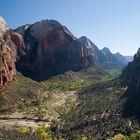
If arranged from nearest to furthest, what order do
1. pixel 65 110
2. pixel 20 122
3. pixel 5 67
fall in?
pixel 20 122
pixel 65 110
pixel 5 67

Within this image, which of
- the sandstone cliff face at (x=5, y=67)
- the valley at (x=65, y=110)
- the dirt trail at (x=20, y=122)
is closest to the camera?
the valley at (x=65, y=110)

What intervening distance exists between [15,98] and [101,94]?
112 feet

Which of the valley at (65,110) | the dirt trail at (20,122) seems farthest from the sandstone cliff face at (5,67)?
the dirt trail at (20,122)

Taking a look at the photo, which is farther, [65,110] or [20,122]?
[65,110]

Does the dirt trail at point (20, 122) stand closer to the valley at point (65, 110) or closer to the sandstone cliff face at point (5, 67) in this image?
the valley at point (65, 110)

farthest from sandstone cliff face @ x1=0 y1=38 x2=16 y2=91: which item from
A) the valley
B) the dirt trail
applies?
the dirt trail

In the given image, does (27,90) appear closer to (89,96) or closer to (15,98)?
(15,98)

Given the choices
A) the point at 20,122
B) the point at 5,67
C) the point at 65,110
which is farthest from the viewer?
the point at 5,67

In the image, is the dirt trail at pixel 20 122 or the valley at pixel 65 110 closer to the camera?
the valley at pixel 65 110

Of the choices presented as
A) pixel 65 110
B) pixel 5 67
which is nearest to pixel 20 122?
pixel 65 110

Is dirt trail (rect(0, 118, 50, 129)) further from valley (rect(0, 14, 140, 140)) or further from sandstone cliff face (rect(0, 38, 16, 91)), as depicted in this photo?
sandstone cliff face (rect(0, 38, 16, 91))

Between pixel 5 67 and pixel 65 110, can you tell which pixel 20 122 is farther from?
pixel 5 67

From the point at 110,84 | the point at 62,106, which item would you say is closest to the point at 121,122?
the point at 62,106

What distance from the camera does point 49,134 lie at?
11756 cm
